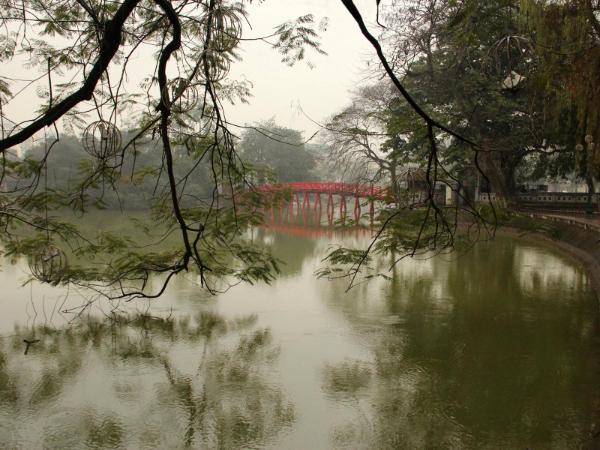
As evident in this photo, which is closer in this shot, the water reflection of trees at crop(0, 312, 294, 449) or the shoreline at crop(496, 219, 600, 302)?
the water reflection of trees at crop(0, 312, 294, 449)

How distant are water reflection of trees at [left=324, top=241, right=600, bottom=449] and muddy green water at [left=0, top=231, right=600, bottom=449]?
0.04 ft

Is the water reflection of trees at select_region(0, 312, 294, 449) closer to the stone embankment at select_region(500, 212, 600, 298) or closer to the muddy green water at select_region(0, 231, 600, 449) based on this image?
the muddy green water at select_region(0, 231, 600, 449)

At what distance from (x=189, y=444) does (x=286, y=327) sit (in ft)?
6.99

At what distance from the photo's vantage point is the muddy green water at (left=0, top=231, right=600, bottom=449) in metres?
3.13

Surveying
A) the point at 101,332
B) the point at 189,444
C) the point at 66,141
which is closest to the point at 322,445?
the point at 189,444

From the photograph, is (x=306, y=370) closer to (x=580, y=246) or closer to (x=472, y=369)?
(x=472, y=369)

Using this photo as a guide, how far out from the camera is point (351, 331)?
4945mm

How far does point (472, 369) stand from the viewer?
4020 mm

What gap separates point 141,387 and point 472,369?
213 centimetres

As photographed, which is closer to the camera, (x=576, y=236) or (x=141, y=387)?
(x=141, y=387)

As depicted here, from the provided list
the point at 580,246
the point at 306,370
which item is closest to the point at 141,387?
the point at 306,370

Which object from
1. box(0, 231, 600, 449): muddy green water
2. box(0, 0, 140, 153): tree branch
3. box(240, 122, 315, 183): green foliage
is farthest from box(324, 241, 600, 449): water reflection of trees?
box(240, 122, 315, 183): green foliage

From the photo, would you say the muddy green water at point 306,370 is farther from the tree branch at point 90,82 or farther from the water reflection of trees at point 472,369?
the tree branch at point 90,82

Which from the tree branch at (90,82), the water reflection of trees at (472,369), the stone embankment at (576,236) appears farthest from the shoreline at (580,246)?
the tree branch at (90,82)
